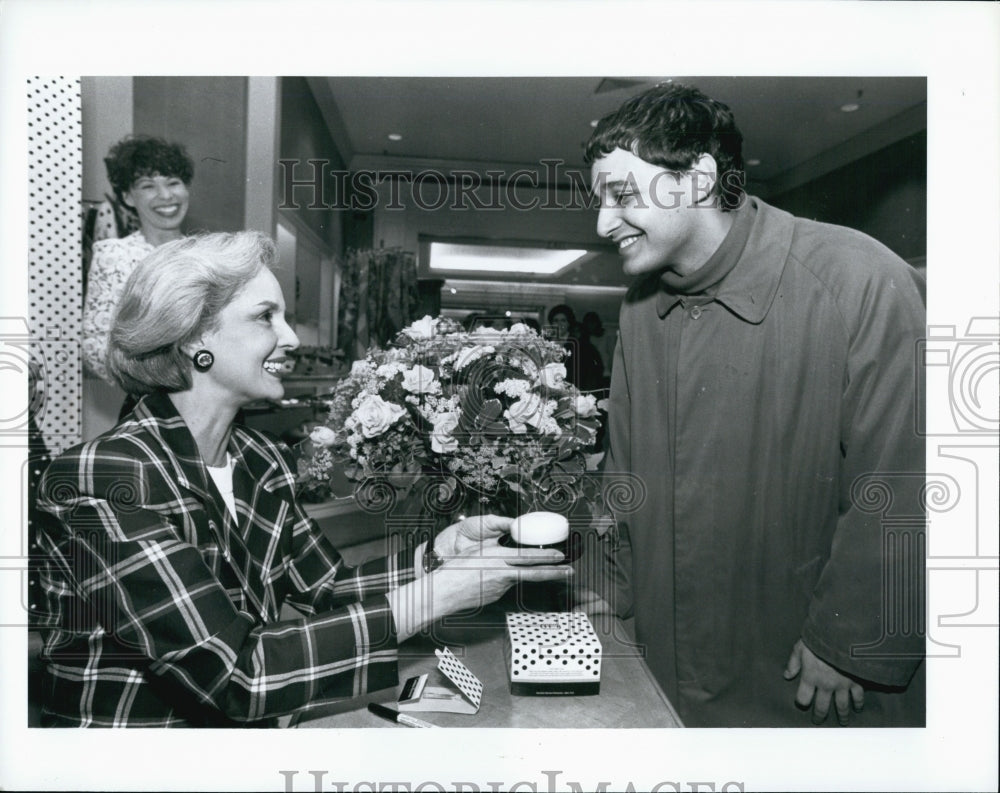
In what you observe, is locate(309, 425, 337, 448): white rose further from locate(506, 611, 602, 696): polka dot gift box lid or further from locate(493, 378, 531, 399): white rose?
locate(506, 611, 602, 696): polka dot gift box lid

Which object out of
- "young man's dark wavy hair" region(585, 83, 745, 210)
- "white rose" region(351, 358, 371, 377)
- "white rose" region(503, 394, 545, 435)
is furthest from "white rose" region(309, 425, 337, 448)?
"young man's dark wavy hair" region(585, 83, 745, 210)

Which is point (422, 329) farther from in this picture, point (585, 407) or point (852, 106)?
point (852, 106)

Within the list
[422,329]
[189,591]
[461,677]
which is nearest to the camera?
[189,591]

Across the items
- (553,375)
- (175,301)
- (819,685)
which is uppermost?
(175,301)

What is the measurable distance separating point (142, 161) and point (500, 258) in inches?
26.8

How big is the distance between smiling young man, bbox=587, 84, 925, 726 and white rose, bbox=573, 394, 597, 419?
0.15ft

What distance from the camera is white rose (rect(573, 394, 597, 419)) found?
132 centimetres

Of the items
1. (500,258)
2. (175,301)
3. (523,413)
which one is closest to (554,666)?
(523,413)

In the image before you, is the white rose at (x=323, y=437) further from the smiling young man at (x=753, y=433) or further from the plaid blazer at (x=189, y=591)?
the smiling young man at (x=753, y=433)

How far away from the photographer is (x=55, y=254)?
1401 mm

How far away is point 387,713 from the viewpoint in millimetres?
1229

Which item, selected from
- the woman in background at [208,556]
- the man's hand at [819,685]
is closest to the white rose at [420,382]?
the woman in background at [208,556]
